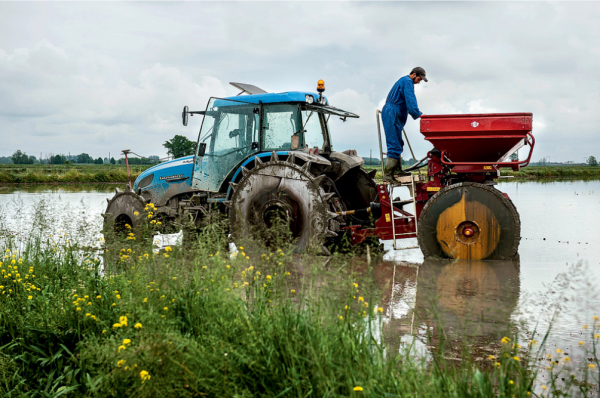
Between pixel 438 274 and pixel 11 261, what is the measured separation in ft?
18.7

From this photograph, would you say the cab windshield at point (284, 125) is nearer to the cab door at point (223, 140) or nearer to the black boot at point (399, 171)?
the cab door at point (223, 140)

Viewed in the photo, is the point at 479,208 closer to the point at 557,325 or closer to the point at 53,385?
the point at 557,325

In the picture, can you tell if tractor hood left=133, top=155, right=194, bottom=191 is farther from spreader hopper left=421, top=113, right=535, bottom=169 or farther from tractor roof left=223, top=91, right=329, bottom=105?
spreader hopper left=421, top=113, right=535, bottom=169

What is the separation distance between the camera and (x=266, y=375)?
3.43 m

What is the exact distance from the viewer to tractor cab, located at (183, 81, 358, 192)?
9.56 meters

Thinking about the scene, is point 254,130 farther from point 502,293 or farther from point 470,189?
point 502,293

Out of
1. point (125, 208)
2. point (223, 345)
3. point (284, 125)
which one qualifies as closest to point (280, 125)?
point (284, 125)

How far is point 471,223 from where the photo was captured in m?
8.36

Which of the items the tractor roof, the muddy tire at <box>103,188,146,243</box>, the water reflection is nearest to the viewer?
the water reflection

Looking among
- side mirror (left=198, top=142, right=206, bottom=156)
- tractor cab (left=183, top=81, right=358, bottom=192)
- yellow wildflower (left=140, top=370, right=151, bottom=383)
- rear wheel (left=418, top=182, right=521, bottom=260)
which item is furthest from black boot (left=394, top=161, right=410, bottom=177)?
yellow wildflower (left=140, top=370, right=151, bottom=383)

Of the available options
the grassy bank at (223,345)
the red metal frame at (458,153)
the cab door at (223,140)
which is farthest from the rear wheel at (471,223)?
the grassy bank at (223,345)

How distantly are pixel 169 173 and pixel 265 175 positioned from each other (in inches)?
121

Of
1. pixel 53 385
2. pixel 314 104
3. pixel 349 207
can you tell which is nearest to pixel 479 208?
pixel 349 207

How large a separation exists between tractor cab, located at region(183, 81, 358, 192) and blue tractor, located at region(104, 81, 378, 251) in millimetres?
18
